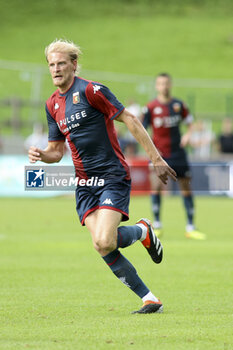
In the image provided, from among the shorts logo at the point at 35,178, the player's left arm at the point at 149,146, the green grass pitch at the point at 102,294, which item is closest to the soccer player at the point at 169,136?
the green grass pitch at the point at 102,294

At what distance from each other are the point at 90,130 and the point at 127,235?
0.95 metres

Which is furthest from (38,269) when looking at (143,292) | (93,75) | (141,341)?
(93,75)

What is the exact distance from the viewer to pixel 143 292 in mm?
6668

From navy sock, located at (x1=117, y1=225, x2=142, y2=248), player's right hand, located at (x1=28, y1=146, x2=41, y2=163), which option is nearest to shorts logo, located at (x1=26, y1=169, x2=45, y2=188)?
player's right hand, located at (x1=28, y1=146, x2=41, y2=163)

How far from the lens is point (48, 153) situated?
7.16 metres

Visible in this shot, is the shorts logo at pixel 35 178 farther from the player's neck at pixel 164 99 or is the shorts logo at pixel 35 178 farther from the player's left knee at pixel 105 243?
the player's neck at pixel 164 99

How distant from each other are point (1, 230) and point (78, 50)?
25.9ft

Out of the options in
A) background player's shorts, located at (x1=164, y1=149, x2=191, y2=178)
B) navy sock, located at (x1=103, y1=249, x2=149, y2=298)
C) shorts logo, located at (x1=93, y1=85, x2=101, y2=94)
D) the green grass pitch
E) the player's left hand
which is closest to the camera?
the green grass pitch

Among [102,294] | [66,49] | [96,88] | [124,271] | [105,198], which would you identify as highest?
[66,49]

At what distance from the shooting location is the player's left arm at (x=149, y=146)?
247 inches

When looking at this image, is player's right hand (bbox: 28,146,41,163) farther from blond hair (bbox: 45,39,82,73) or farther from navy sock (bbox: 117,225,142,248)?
navy sock (bbox: 117,225,142,248)

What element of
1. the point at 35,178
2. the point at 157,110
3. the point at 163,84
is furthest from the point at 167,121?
the point at 35,178

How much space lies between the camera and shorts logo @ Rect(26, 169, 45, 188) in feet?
23.9

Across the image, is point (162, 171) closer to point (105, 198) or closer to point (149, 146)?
point (149, 146)
